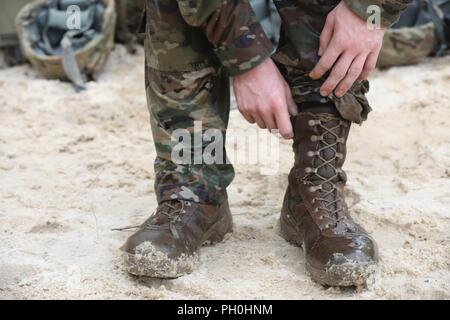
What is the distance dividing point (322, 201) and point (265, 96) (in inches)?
10.5

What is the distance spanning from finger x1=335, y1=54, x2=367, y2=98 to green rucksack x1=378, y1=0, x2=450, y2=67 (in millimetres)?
1397

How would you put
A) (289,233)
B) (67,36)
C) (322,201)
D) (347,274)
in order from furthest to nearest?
(67,36) < (289,233) < (322,201) < (347,274)

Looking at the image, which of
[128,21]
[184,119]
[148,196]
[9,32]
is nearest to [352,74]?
[184,119]

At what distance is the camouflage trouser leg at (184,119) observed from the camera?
5.29ft

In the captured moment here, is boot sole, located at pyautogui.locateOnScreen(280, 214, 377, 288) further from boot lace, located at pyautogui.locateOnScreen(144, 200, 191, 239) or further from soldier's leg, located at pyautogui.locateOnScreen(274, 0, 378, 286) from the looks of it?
boot lace, located at pyautogui.locateOnScreen(144, 200, 191, 239)

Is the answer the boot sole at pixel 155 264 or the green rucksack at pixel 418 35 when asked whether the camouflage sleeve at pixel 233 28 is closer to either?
the boot sole at pixel 155 264

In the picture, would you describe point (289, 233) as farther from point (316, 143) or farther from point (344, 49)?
point (344, 49)

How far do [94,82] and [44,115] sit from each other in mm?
391

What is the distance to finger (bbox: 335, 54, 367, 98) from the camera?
4.95 ft

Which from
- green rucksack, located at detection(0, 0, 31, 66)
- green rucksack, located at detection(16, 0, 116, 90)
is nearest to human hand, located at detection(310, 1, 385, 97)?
green rucksack, located at detection(16, 0, 116, 90)

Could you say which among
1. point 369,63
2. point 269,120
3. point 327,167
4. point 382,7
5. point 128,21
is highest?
point 382,7

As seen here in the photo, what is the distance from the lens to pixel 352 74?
4.97 ft

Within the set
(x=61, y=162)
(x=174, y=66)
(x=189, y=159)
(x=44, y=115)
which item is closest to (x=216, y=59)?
(x=174, y=66)

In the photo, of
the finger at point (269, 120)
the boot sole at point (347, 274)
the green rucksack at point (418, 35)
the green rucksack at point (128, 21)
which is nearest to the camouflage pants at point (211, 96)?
the finger at point (269, 120)
